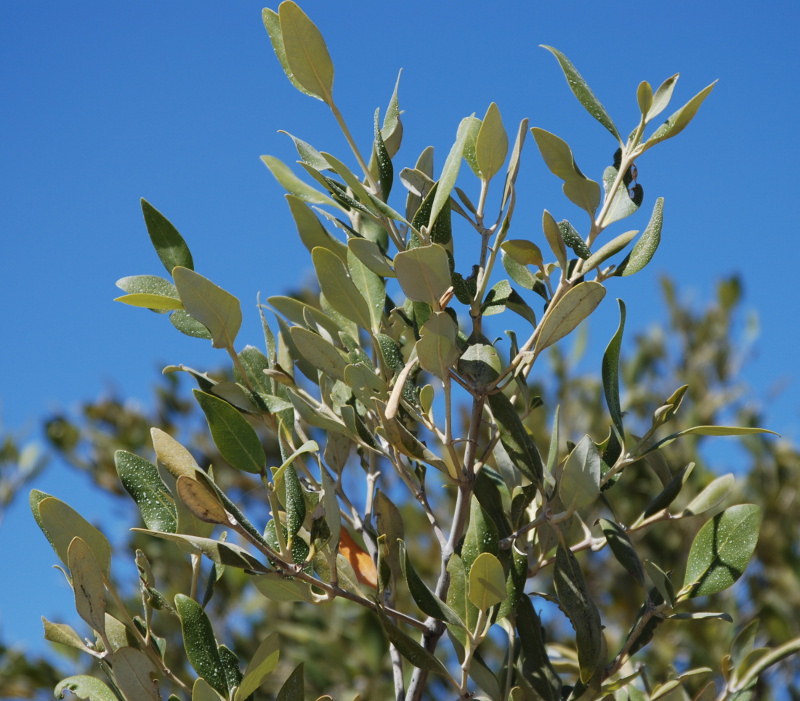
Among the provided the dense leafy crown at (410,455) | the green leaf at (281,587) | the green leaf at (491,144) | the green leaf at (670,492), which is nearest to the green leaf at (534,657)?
the dense leafy crown at (410,455)

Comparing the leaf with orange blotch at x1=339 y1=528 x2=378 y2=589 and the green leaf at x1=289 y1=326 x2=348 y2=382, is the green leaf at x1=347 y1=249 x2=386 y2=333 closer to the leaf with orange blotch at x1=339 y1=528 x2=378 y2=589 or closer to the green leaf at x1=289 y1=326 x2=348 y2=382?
the green leaf at x1=289 y1=326 x2=348 y2=382

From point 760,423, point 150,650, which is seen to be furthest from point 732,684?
point 760,423

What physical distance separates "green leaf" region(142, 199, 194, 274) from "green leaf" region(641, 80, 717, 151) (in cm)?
56

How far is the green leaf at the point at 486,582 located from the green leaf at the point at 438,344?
193 mm

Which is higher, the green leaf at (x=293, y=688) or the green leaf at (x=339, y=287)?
the green leaf at (x=339, y=287)

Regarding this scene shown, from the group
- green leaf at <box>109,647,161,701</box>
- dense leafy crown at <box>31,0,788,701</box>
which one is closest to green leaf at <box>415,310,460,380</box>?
dense leafy crown at <box>31,0,788,701</box>

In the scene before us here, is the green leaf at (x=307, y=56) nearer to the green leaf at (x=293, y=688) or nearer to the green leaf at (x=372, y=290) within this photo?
the green leaf at (x=372, y=290)

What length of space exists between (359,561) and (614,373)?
38 cm

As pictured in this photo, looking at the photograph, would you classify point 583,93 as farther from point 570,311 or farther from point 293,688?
point 293,688

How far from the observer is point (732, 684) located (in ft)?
3.81

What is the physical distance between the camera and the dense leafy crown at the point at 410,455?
85 cm

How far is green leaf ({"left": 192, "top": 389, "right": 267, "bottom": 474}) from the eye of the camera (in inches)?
34.2

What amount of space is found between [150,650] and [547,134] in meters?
0.71

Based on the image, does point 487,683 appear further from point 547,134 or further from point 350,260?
point 547,134
